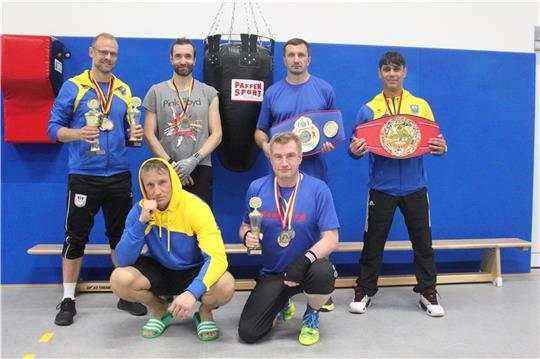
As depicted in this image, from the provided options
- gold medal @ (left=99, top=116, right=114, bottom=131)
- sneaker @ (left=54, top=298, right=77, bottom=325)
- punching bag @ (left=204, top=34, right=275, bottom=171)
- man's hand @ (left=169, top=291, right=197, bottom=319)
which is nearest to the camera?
man's hand @ (left=169, top=291, right=197, bottom=319)

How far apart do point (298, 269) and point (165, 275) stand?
746 mm

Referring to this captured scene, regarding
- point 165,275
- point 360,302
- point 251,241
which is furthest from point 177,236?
point 360,302

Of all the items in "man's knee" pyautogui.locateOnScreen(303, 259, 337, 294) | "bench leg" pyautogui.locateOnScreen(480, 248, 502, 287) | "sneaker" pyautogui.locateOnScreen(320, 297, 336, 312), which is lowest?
"sneaker" pyautogui.locateOnScreen(320, 297, 336, 312)

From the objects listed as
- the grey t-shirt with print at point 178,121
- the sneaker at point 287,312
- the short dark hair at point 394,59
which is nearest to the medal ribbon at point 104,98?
the grey t-shirt with print at point 178,121

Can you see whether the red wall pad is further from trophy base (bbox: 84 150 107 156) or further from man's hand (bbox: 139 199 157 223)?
man's hand (bbox: 139 199 157 223)

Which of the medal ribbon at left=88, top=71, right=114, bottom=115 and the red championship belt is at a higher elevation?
the medal ribbon at left=88, top=71, right=114, bottom=115

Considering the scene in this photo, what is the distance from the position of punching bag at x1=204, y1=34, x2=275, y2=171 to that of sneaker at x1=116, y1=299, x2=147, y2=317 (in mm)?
1214

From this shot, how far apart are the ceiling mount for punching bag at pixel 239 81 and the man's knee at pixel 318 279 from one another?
123 cm

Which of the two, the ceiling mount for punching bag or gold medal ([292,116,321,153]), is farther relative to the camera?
the ceiling mount for punching bag

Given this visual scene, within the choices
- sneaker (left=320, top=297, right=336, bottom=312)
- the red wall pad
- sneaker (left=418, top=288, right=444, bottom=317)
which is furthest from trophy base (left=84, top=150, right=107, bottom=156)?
sneaker (left=418, top=288, right=444, bottom=317)

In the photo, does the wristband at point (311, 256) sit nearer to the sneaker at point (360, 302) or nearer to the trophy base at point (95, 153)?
the sneaker at point (360, 302)

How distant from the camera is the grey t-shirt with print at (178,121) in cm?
302

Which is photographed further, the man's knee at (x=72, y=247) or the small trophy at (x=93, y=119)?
the man's knee at (x=72, y=247)

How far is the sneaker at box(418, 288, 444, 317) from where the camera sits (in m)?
2.94
